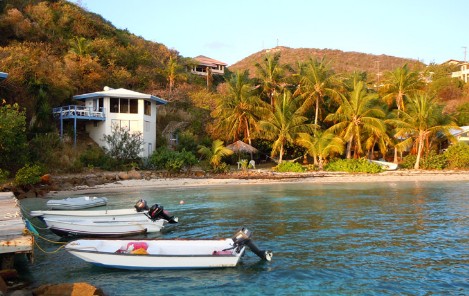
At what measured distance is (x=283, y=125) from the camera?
3975cm

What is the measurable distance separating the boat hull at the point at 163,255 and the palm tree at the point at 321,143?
1116 inches

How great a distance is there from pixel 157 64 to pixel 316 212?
4334 centimetres

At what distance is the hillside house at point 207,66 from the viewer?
68812 mm

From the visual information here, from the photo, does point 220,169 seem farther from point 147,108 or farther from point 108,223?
point 108,223

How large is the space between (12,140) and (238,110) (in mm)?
21800

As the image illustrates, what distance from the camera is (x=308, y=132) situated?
4122 cm

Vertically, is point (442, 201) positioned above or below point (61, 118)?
below

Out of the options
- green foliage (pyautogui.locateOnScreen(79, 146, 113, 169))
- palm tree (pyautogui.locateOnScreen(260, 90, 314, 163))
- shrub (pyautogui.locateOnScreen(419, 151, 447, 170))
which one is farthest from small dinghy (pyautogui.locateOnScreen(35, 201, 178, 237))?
shrub (pyautogui.locateOnScreen(419, 151, 447, 170))

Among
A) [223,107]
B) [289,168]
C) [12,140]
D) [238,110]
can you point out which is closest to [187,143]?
[223,107]

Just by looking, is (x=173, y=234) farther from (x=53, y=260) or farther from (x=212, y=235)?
(x=53, y=260)

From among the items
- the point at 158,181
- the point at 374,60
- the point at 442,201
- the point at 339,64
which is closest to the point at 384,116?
the point at 442,201

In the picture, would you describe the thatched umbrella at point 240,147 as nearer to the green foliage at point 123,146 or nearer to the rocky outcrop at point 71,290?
the green foliage at point 123,146

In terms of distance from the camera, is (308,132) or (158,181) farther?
A: (308,132)

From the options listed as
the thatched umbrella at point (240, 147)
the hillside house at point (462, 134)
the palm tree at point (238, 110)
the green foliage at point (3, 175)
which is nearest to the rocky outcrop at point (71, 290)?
the green foliage at point (3, 175)
